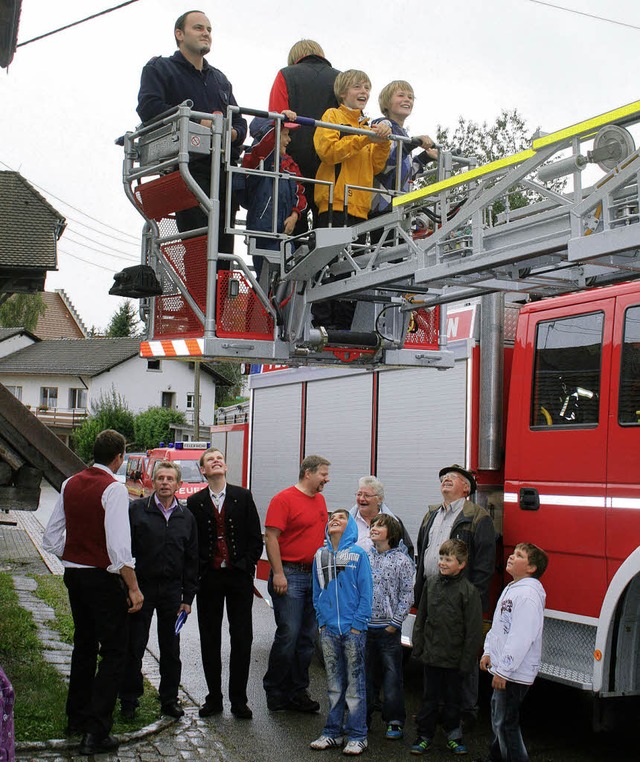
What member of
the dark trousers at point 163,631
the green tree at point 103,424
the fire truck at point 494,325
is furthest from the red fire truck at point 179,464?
the green tree at point 103,424

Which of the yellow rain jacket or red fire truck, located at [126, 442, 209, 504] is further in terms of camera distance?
red fire truck, located at [126, 442, 209, 504]

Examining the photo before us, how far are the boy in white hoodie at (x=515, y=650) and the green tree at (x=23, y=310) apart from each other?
→ 62.8 metres

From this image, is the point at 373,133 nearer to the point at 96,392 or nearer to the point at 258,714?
the point at 258,714

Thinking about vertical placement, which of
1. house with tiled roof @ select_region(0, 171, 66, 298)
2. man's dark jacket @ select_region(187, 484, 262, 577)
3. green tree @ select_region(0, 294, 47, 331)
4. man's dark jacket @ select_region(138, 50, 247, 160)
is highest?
green tree @ select_region(0, 294, 47, 331)

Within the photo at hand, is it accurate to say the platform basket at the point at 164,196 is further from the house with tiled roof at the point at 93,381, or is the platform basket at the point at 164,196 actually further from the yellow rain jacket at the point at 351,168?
the house with tiled roof at the point at 93,381

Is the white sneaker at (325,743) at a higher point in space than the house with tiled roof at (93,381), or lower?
lower

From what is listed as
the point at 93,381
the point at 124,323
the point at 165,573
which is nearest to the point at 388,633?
the point at 165,573

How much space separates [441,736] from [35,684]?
2.96 m

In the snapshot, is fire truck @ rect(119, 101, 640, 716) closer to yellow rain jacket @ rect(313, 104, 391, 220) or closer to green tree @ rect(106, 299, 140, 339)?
yellow rain jacket @ rect(313, 104, 391, 220)

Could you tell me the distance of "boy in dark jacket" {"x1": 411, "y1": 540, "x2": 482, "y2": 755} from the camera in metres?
6.05

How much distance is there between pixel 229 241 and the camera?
639cm

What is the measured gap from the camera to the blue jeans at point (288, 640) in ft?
23.0

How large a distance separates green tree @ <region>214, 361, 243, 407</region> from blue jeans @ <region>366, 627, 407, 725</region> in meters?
58.6

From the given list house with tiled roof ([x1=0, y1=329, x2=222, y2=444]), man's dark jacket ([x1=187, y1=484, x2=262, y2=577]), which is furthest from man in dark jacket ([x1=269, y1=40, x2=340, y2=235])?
house with tiled roof ([x1=0, y1=329, x2=222, y2=444])
